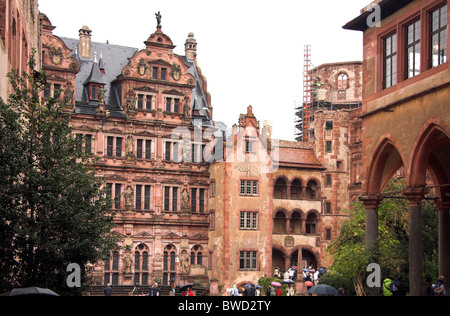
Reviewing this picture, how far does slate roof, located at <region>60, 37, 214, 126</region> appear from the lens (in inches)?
2352

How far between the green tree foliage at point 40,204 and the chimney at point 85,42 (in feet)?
120

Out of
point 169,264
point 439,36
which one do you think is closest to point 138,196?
point 169,264

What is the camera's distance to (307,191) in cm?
6806

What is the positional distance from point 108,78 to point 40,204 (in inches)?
1478

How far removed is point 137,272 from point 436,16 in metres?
37.4

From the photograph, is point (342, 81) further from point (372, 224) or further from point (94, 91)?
point (372, 224)

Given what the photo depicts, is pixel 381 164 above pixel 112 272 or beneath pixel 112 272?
above

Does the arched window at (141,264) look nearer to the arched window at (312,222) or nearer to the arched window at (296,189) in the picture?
the arched window at (296,189)

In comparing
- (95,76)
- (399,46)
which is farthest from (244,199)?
(399,46)

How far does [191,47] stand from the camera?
72500mm

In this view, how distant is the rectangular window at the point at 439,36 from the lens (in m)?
26.8

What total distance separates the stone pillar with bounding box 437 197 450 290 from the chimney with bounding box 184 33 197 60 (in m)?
43.4

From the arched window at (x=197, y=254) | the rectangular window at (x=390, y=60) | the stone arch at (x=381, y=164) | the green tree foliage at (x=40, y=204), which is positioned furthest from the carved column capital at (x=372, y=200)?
the arched window at (x=197, y=254)

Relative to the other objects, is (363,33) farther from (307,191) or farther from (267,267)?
(307,191)
